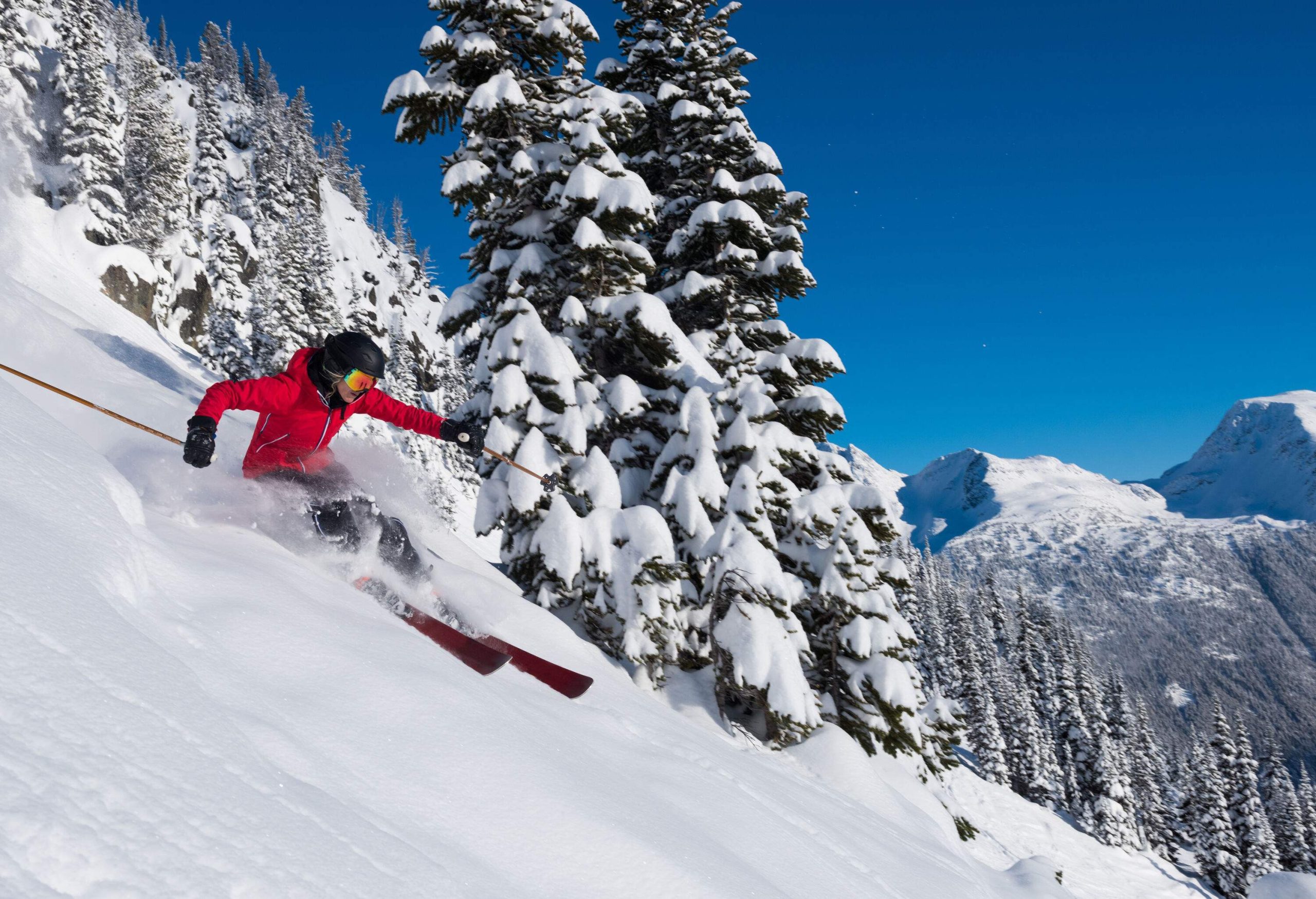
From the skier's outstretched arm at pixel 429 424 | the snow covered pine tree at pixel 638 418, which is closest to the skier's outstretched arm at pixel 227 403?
the skier's outstretched arm at pixel 429 424

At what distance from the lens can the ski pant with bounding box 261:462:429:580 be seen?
18.6 feet

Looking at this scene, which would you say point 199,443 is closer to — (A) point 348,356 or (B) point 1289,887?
(A) point 348,356

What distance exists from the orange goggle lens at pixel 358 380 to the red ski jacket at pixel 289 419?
0.24m

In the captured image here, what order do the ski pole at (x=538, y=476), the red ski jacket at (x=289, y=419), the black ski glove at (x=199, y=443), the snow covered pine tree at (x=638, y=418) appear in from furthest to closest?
the snow covered pine tree at (x=638, y=418) < the ski pole at (x=538, y=476) < the red ski jacket at (x=289, y=419) < the black ski glove at (x=199, y=443)

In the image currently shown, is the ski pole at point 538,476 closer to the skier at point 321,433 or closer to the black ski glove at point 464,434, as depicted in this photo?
the black ski glove at point 464,434

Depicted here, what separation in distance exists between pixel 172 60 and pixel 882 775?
105 meters

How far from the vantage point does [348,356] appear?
6.08 m

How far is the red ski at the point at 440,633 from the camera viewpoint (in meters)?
5.09

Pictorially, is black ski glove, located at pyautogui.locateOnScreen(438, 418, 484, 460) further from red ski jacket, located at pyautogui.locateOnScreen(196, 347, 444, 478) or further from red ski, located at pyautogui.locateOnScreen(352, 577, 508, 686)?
A: red ski, located at pyautogui.locateOnScreen(352, 577, 508, 686)

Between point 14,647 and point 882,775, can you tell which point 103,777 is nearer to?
point 14,647

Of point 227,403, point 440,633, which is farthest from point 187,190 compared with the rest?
point 440,633

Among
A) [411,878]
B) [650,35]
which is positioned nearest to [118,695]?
[411,878]

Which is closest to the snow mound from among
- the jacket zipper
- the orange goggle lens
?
the orange goggle lens

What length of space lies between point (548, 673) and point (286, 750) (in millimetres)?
3427
